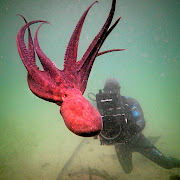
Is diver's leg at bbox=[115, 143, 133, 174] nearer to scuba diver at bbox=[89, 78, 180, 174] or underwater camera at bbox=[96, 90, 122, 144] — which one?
scuba diver at bbox=[89, 78, 180, 174]

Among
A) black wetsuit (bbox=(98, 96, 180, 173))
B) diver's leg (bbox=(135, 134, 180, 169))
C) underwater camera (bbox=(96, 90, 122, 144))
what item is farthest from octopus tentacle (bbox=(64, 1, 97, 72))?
diver's leg (bbox=(135, 134, 180, 169))

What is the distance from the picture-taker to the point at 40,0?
2430 cm

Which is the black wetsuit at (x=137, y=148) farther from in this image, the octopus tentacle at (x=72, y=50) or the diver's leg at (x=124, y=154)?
the octopus tentacle at (x=72, y=50)

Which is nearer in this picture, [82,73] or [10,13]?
[82,73]

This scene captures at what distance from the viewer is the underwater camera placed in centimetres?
369

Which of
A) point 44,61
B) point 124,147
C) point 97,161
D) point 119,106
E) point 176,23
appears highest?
point 176,23

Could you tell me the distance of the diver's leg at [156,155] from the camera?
5.14 m

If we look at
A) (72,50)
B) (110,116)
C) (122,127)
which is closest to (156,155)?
(122,127)

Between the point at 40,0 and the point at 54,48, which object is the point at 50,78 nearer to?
the point at 40,0

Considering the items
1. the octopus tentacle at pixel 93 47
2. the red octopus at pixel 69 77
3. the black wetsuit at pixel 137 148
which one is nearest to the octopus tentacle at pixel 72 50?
the red octopus at pixel 69 77

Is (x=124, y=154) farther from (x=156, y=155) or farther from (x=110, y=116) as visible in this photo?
(x=110, y=116)

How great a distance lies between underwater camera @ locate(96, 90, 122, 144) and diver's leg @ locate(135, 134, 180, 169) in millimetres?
2179

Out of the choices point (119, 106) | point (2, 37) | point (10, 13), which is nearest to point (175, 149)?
point (119, 106)

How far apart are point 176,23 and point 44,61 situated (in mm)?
49579
